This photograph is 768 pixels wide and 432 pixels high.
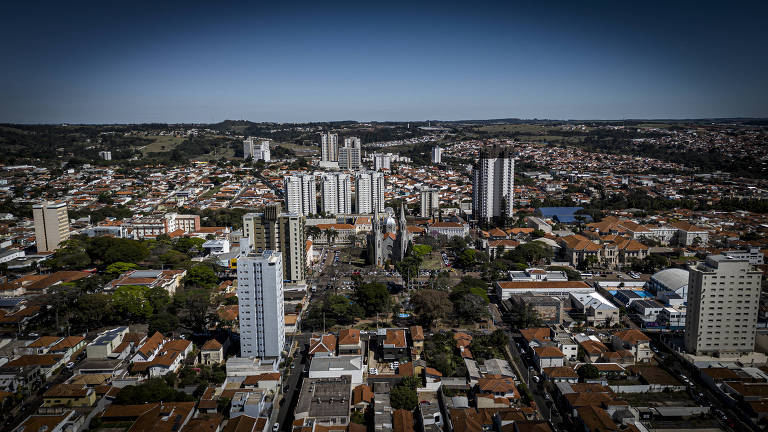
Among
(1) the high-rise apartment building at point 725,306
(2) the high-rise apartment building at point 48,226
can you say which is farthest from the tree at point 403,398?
(2) the high-rise apartment building at point 48,226

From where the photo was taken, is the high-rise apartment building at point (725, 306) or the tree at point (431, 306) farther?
the tree at point (431, 306)

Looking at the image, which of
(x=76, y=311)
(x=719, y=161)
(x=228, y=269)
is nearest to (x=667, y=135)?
(x=719, y=161)

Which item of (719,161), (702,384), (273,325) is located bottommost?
(702,384)

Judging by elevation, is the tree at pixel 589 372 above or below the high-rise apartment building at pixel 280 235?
below

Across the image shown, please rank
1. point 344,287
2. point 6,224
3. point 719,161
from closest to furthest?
point 344,287 < point 6,224 < point 719,161

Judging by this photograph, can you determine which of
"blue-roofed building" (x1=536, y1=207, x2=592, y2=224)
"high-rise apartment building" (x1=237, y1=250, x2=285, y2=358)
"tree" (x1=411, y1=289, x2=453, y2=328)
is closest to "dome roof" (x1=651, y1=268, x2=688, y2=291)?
"tree" (x1=411, y1=289, x2=453, y2=328)

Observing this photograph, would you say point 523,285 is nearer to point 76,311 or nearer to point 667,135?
point 76,311

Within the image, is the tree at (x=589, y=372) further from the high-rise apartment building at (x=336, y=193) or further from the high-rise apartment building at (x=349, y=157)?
the high-rise apartment building at (x=349, y=157)

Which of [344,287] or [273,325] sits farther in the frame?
[344,287]
